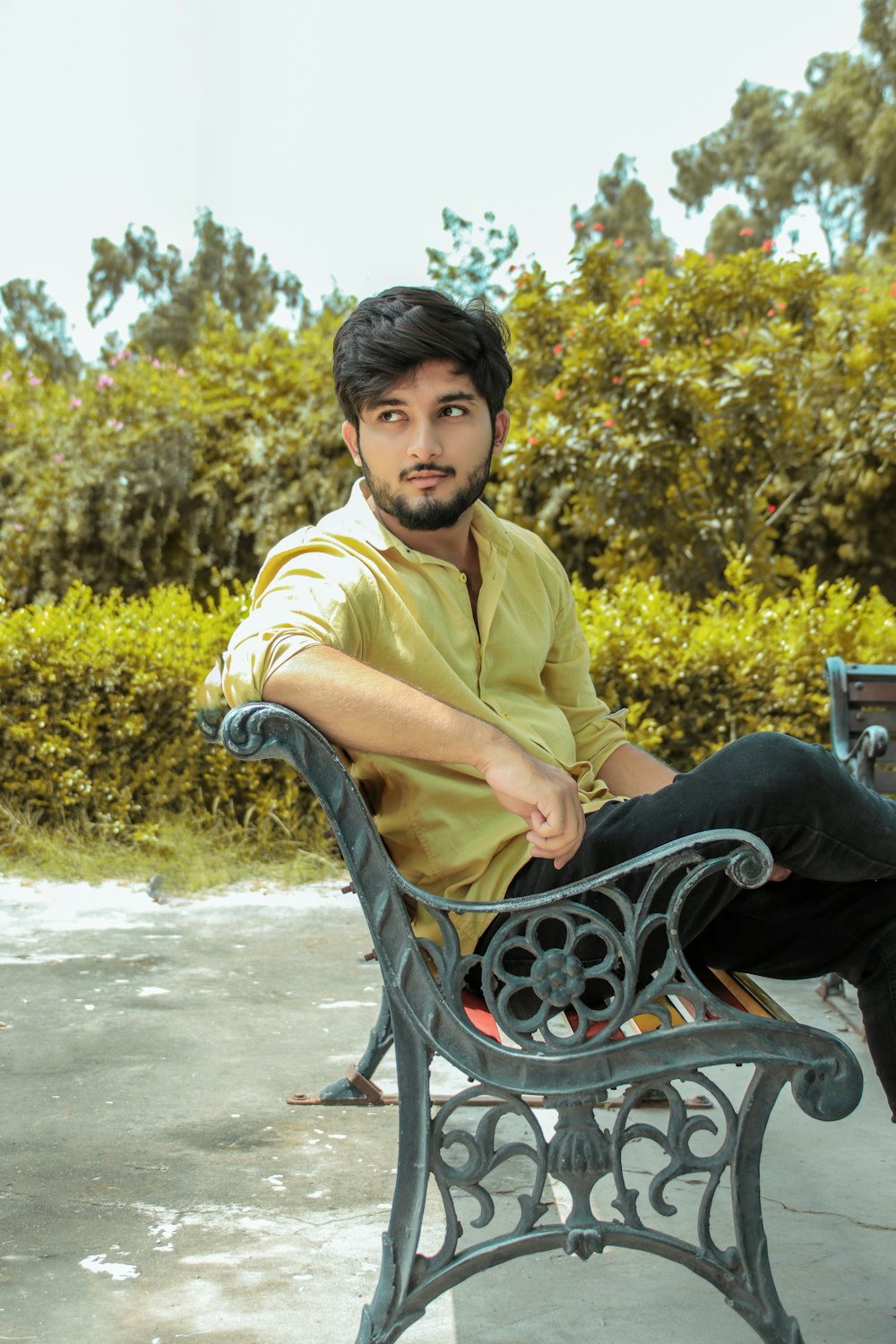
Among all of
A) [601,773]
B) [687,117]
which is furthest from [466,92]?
[601,773]

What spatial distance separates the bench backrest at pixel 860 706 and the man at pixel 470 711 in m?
1.61

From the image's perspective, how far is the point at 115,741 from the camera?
531 cm

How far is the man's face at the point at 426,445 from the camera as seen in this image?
2.01m

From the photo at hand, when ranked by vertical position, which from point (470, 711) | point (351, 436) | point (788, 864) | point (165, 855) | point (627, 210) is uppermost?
point (627, 210)

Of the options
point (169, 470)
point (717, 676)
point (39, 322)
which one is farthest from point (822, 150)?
point (717, 676)

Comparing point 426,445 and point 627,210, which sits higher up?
point 627,210

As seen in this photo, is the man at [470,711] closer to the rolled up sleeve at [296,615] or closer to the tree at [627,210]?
the rolled up sleeve at [296,615]

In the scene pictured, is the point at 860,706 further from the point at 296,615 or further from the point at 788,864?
the point at 296,615

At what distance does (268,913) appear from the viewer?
4.63m

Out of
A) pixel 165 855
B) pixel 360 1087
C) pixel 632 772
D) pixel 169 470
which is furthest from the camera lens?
pixel 169 470

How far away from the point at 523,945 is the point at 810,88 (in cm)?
3204

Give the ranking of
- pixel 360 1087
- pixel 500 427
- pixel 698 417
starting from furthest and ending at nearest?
pixel 698 417 → pixel 360 1087 → pixel 500 427

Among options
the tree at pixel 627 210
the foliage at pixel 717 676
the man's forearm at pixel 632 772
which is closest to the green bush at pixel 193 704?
the foliage at pixel 717 676

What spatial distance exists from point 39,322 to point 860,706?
31576 millimetres
